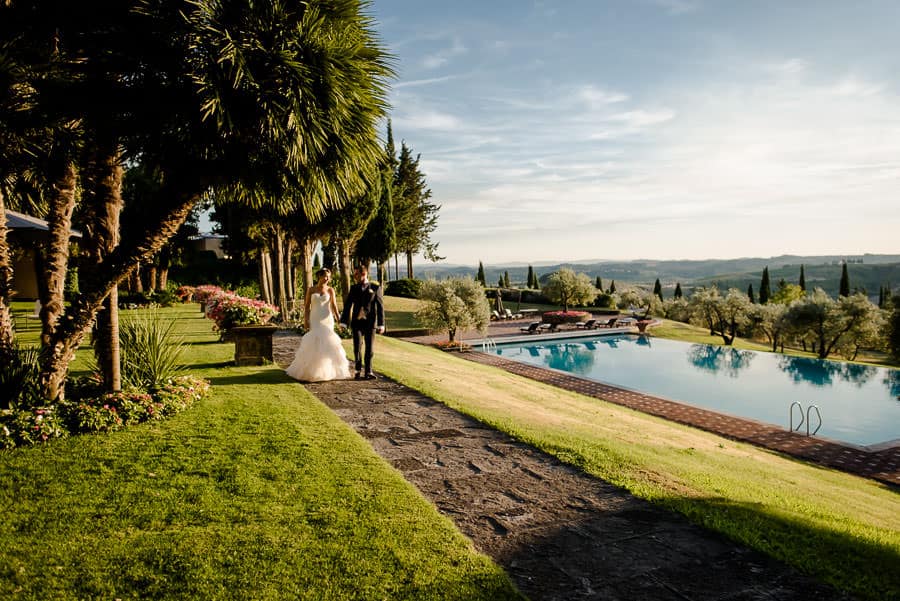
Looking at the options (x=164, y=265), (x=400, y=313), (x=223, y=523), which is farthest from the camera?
(x=164, y=265)

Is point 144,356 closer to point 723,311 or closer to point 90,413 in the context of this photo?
point 90,413

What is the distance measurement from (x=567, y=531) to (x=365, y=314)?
6.07 metres

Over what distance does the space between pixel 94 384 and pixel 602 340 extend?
25784 mm

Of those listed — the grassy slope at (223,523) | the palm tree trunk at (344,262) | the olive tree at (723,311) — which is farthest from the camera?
the olive tree at (723,311)

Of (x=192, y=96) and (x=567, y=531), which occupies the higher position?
(x=192, y=96)

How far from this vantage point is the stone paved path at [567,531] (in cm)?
303

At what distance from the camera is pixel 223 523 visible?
145 inches

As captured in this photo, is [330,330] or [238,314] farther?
[238,314]

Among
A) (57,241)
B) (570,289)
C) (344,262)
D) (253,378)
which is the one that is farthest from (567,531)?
(570,289)

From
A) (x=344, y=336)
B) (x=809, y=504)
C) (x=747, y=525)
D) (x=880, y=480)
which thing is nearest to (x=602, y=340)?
(x=344, y=336)

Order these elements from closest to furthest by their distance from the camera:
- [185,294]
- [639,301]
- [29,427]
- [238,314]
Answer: [29,427]
[238,314]
[185,294]
[639,301]

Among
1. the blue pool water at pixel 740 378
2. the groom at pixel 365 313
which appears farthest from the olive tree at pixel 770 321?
the groom at pixel 365 313

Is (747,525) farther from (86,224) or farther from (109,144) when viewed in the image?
(86,224)

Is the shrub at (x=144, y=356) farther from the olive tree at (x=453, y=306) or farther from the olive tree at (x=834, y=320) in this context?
the olive tree at (x=834, y=320)
